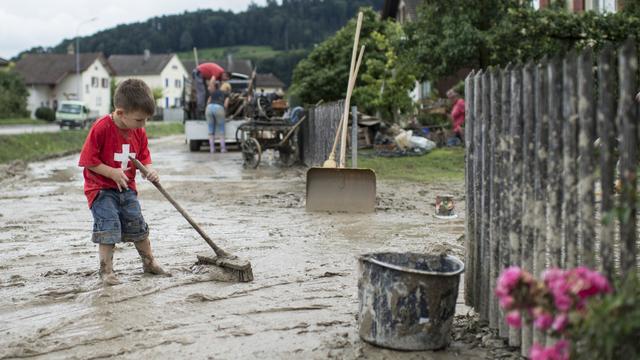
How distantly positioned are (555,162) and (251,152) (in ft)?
46.1

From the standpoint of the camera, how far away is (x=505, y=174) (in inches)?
173

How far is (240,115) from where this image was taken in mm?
22844

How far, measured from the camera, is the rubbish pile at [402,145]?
2091 cm

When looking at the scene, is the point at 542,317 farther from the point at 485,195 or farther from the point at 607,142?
the point at 485,195

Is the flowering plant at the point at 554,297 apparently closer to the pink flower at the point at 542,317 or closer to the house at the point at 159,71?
the pink flower at the point at 542,317

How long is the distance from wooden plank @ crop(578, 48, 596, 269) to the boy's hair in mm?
3394

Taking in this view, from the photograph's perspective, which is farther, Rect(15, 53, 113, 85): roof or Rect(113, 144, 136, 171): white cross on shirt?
Rect(15, 53, 113, 85): roof

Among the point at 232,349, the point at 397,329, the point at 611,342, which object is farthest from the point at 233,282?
the point at 611,342

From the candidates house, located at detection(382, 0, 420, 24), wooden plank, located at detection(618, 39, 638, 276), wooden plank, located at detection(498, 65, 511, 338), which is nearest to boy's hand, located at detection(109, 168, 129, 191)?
wooden plank, located at detection(498, 65, 511, 338)

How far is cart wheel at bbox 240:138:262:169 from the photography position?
17.3m

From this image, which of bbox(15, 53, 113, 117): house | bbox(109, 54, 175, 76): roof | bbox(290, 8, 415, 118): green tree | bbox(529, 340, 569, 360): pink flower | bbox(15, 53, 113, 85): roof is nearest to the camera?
bbox(529, 340, 569, 360): pink flower

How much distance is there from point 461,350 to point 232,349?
125cm

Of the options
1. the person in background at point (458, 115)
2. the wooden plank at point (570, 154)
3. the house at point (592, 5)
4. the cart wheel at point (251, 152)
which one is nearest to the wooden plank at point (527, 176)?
the wooden plank at point (570, 154)

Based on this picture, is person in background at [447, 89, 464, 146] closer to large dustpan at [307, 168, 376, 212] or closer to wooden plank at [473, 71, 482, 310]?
large dustpan at [307, 168, 376, 212]
